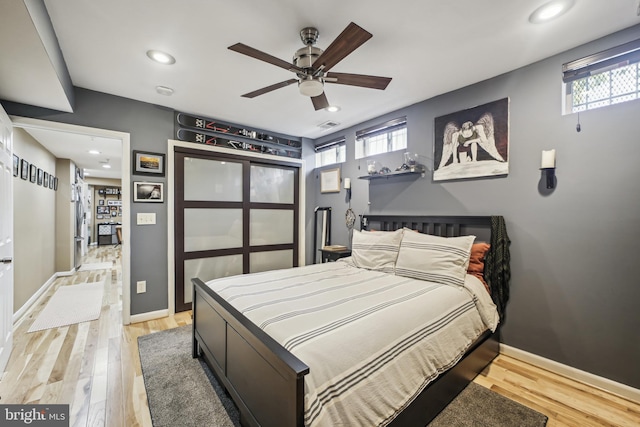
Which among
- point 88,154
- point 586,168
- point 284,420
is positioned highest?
point 88,154

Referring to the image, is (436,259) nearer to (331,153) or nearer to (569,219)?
(569,219)

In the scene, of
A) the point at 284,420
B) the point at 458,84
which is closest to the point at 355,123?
the point at 458,84

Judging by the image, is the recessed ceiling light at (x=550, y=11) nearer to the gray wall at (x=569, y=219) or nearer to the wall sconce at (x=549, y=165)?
the gray wall at (x=569, y=219)

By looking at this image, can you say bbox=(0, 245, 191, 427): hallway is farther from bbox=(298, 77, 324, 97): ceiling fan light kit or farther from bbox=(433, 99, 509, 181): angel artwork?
bbox=(433, 99, 509, 181): angel artwork

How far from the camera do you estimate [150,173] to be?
3350mm

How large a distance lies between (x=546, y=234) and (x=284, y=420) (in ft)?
8.28

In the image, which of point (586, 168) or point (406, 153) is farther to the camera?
point (406, 153)

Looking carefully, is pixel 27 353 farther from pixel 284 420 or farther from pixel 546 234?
pixel 546 234

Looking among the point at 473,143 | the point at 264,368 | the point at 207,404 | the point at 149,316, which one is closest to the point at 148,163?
the point at 149,316

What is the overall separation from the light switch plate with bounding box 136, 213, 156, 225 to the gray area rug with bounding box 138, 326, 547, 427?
5.37 feet

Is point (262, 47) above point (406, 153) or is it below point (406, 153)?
above

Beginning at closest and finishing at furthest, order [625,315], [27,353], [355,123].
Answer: [625,315] → [27,353] → [355,123]

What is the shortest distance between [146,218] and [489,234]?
Result: 386cm

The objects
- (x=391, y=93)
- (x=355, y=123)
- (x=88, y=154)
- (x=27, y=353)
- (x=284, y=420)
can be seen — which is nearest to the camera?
(x=284, y=420)
